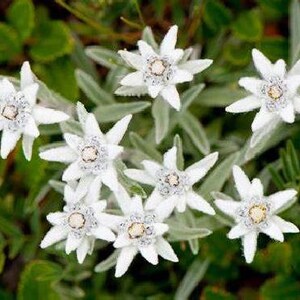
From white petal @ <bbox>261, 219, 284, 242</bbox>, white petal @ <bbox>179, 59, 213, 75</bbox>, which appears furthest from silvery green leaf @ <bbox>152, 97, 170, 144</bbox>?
white petal @ <bbox>261, 219, 284, 242</bbox>

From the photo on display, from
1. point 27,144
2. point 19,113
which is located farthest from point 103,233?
point 19,113

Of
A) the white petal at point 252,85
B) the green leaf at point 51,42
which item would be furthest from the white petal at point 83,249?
the green leaf at point 51,42

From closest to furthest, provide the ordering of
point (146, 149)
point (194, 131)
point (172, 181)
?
point (172, 181) < point (146, 149) < point (194, 131)

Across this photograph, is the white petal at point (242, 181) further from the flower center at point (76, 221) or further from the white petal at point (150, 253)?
the flower center at point (76, 221)

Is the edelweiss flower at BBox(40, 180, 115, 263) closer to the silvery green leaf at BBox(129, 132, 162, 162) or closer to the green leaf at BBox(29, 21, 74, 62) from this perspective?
the silvery green leaf at BBox(129, 132, 162, 162)

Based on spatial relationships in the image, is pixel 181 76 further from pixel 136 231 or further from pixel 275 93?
pixel 136 231
